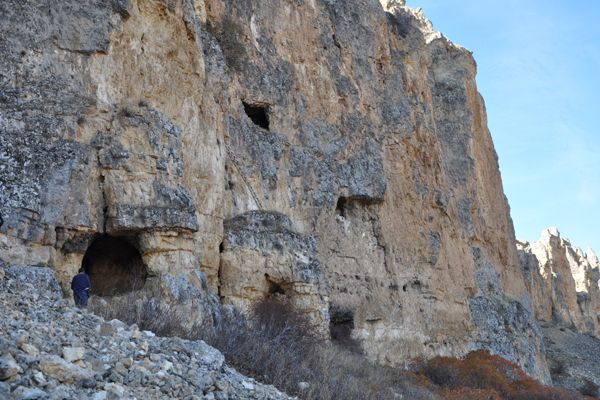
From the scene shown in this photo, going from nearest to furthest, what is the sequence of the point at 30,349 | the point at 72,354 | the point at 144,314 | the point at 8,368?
the point at 8,368 < the point at 30,349 < the point at 72,354 < the point at 144,314

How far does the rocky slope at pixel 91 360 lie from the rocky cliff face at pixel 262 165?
3986 millimetres

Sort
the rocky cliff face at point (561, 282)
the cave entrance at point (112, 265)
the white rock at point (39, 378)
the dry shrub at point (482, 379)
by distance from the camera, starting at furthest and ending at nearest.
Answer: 1. the rocky cliff face at point (561, 282)
2. the dry shrub at point (482, 379)
3. the cave entrance at point (112, 265)
4. the white rock at point (39, 378)

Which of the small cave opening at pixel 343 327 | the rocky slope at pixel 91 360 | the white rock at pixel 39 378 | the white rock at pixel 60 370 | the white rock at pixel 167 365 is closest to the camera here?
the white rock at pixel 39 378

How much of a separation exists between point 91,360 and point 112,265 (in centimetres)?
849

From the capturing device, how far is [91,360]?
728 cm

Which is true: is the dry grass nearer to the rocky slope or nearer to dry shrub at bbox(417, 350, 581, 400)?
dry shrub at bbox(417, 350, 581, 400)

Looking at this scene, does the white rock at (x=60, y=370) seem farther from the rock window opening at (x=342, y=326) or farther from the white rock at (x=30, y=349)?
the rock window opening at (x=342, y=326)

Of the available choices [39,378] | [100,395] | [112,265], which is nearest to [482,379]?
[112,265]

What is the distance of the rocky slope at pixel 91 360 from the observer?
635cm

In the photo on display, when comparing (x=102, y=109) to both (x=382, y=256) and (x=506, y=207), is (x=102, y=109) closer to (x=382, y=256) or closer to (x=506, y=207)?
(x=382, y=256)

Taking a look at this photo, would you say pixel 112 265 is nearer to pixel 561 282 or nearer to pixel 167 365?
pixel 167 365

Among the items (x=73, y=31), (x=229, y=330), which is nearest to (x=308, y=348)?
(x=229, y=330)

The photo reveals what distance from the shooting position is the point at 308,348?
1473 centimetres

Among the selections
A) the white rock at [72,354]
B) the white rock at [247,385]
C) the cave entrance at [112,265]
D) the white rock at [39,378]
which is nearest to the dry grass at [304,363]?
the white rock at [247,385]
